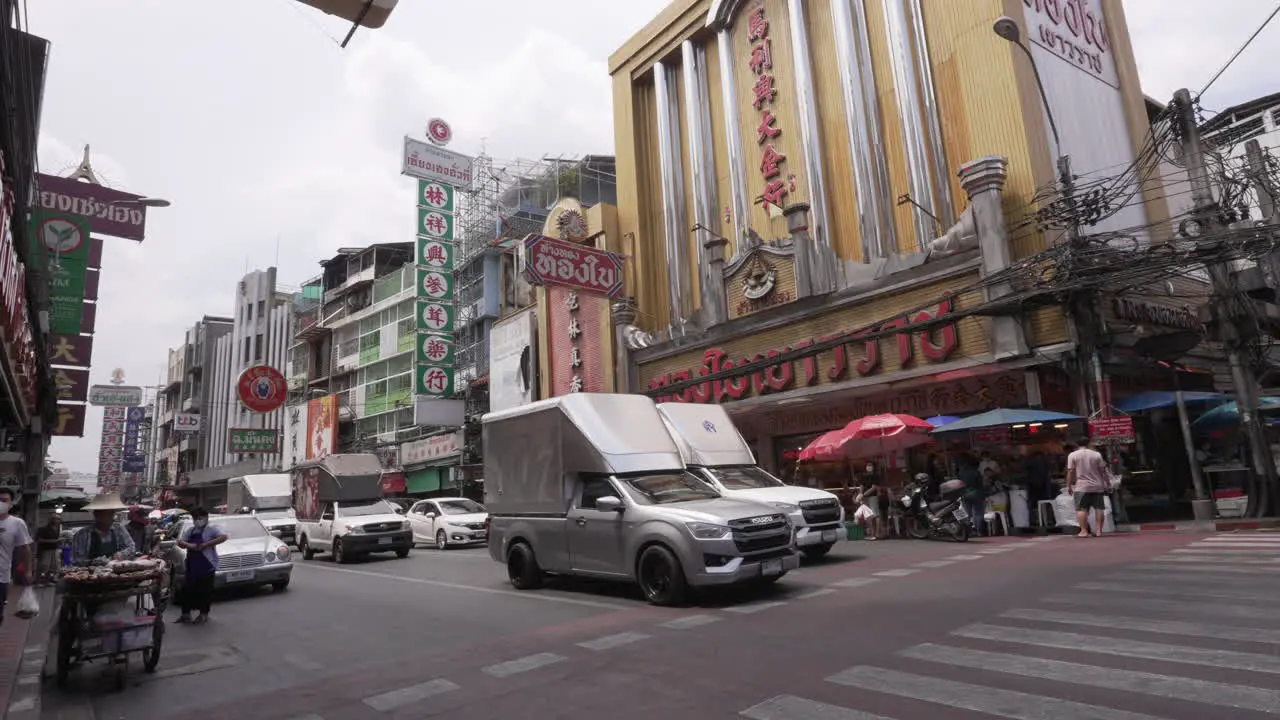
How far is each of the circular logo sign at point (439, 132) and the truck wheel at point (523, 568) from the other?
31505mm

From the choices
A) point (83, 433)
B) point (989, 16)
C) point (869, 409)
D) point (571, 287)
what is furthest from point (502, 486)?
point (83, 433)

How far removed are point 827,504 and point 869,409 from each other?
322 inches

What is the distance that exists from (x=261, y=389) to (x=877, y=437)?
83.4 ft

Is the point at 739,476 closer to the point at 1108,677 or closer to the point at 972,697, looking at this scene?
the point at 1108,677

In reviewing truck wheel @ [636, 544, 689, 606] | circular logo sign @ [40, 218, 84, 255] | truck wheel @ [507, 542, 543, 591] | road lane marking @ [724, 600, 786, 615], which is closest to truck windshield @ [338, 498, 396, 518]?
circular logo sign @ [40, 218, 84, 255]

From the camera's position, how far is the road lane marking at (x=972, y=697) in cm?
427

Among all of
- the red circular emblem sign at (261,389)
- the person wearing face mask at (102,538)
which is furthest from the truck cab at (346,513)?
the person wearing face mask at (102,538)

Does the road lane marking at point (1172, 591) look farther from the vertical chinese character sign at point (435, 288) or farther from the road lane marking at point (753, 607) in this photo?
the vertical chinese character sign at point (435, 288)

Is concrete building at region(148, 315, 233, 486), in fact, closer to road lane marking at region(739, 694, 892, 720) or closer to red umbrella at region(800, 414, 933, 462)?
red umbrella at region(800, 414, 933, 462)

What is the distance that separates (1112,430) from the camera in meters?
14.6

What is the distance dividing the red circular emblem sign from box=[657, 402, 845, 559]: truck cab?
21.1 meters

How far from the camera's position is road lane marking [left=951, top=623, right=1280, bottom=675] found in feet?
16.4

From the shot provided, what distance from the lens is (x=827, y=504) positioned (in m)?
13.3

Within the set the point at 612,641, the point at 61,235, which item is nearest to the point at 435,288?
the point at 61,235
